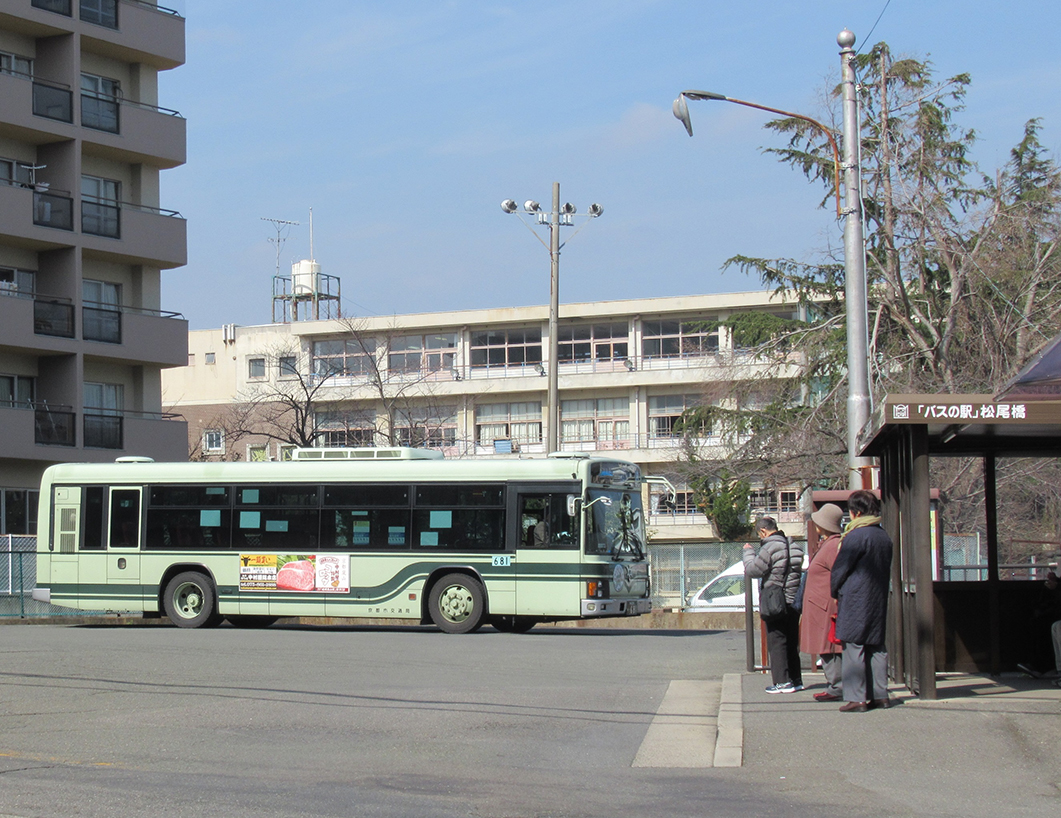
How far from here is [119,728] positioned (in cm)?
982

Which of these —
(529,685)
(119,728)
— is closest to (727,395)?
(529,685)

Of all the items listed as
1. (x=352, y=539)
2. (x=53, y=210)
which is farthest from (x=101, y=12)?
(x=352, y=539)

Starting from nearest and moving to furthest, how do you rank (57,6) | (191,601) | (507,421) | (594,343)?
(191,601) → (57,6) → (594,343) → (507,421)

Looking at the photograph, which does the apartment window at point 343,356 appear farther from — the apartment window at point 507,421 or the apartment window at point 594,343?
the apartment window at point 594,343

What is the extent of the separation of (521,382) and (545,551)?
44.5 meters

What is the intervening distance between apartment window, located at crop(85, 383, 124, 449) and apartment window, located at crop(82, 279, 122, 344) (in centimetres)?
155

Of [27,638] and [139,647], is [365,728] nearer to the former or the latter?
[139,647]

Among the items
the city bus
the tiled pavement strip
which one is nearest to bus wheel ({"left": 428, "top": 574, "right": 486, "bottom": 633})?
the city bus

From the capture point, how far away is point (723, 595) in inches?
1166

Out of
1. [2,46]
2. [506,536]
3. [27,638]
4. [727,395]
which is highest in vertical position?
[2,46]

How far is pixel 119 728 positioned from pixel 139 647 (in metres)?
8.01

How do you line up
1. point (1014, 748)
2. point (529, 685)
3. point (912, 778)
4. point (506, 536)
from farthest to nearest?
point (506, 536) < point (529, 685) < point (1014, 748) < point (912, 778)

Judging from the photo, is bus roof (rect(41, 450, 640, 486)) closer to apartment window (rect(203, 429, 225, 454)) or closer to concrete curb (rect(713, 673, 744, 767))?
concrete curb (rect(713, 673, 744, 767))

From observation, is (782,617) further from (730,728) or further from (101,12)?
(101,12)
